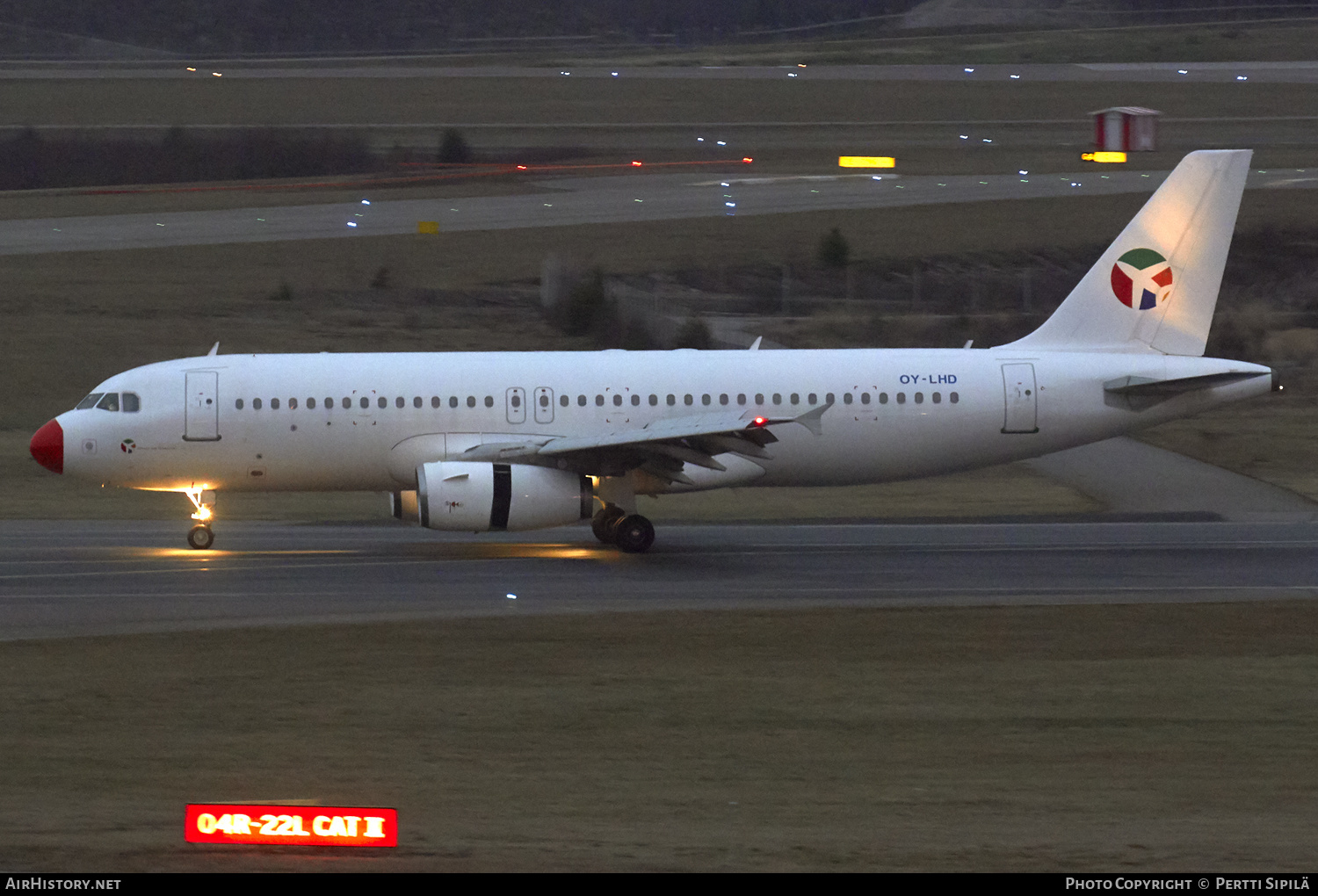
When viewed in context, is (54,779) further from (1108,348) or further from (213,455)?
(1108,348)

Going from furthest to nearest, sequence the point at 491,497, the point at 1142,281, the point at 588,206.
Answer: the point at 588,206
the point at 1142,281
the point at 491,497

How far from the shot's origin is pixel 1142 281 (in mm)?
28922

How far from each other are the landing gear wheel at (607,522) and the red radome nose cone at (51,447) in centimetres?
876

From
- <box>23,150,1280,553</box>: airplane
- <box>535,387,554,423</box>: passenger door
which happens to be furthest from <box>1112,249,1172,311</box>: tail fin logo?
<box>535,387,554,423</box>: passenger door

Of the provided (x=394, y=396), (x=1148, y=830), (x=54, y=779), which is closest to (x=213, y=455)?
→ (x=394, y=396)

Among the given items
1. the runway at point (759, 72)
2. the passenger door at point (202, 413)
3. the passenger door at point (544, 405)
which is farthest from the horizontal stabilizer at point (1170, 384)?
the runway at point (759, 72)

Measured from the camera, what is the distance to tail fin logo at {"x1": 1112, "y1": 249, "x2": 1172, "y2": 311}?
1137 inches

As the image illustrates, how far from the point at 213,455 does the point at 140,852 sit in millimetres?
17355

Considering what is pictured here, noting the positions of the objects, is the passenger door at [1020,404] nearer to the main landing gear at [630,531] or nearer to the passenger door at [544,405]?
the main landing gear at [630,531]

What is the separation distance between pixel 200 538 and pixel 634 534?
720 centimetres

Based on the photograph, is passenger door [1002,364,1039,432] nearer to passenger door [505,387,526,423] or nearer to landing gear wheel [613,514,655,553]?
landing gear wheel [613,514,655,553]

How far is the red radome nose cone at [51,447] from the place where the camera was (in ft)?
89.5

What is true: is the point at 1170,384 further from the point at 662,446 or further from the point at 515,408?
the point at 515,408

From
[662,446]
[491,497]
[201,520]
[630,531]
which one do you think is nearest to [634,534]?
[630,531]
